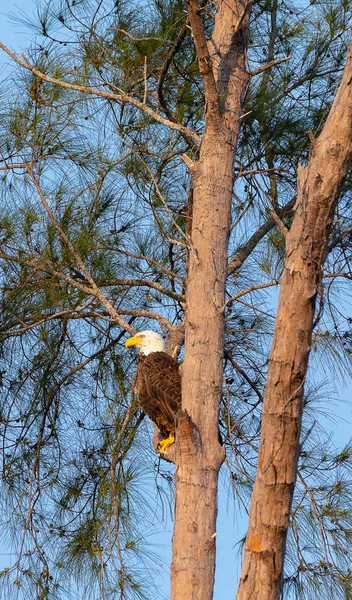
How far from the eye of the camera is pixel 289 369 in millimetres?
2150

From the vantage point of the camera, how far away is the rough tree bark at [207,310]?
117 inches

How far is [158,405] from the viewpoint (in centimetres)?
356

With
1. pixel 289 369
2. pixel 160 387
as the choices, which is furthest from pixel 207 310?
pixel 289 369

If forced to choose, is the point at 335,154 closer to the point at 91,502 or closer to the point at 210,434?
the point at 210,434

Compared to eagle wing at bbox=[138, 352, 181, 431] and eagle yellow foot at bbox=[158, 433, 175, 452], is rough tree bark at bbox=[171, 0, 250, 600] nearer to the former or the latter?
eagle wing at bbox=[138, 352, 181, 431]

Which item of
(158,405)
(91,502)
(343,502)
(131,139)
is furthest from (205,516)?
(131,139)

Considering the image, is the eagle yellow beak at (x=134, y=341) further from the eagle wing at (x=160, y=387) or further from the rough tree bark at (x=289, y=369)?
the rough tree bark at (x=289, y=369)

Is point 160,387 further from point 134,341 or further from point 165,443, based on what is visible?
point 134,341

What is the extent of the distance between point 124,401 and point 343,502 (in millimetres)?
1134

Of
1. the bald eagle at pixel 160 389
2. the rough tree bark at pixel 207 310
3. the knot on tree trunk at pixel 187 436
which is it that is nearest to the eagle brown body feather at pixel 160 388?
the bald eagle at pixel 160 389

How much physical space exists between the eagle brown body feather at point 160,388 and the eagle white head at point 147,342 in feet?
0.27

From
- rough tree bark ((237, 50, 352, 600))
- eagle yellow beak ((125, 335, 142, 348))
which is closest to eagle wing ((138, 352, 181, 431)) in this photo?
eagle yellow beak ((125, 335, 142, 348))

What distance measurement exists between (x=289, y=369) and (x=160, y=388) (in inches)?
56.1

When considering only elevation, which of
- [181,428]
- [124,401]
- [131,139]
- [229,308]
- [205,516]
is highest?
[131,139]
